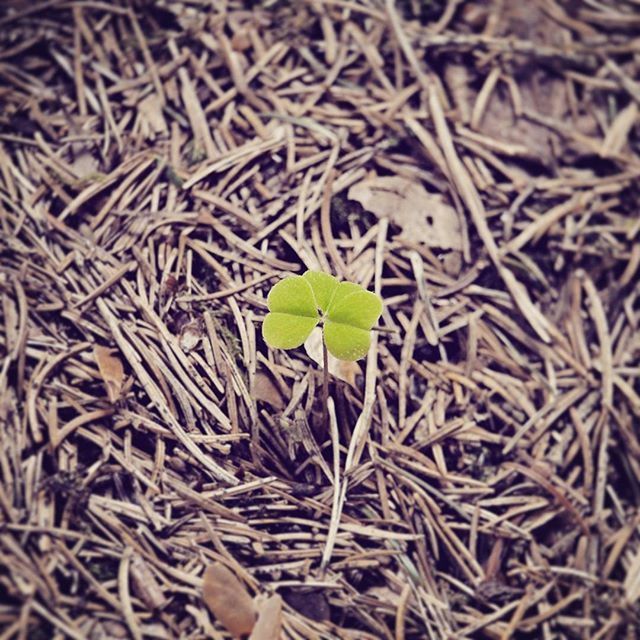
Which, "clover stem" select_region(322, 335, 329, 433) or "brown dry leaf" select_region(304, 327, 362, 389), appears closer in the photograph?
"clover stem" select_region(322, 335, 329, 433)

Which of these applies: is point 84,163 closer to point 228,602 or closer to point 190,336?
point 190,336

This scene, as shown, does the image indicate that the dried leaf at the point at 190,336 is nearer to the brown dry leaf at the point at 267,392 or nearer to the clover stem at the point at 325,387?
the brown dry leaf at the point at 267,392

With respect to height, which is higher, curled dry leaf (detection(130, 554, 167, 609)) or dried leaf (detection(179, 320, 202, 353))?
dried leaf (detection(179, 320, 202, 353))

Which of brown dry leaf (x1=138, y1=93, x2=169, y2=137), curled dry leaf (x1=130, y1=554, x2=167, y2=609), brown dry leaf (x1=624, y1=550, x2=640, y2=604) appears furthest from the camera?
brown dry leaf (x1=138, y1=93, x2=169, y2=137)

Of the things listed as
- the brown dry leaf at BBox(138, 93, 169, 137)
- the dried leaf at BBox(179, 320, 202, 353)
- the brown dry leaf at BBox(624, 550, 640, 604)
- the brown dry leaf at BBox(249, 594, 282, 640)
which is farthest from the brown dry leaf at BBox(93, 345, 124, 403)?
the brown dry leaf at BBox(624, 550, 640, 604)

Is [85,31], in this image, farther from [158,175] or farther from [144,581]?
[144,581]

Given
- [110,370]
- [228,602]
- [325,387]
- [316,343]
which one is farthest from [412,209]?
[228,602]

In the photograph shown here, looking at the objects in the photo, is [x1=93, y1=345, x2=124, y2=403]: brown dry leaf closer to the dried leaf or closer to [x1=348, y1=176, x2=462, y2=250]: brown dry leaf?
the dried leaf
